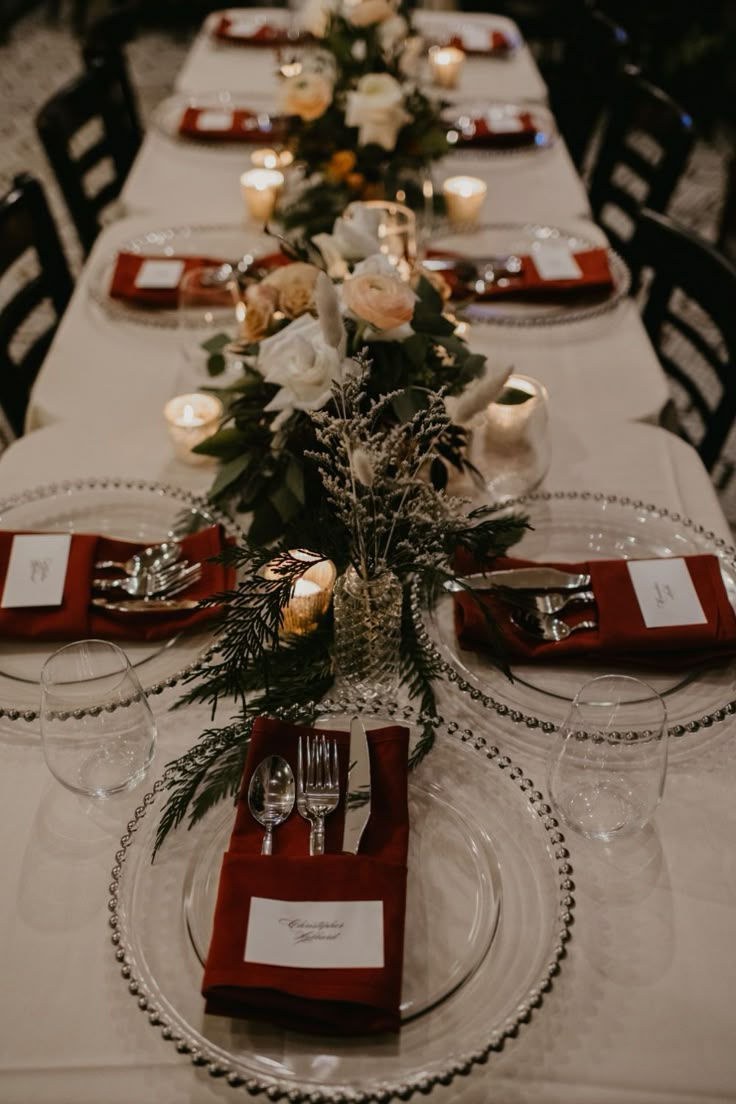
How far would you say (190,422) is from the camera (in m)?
1.50

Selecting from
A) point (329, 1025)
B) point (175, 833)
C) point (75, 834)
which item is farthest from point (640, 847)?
point (75, 834)

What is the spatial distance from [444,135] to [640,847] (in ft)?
5.43

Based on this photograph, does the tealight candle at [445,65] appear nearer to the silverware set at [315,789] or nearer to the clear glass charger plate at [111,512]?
the clear glass charger plate at [111,512]

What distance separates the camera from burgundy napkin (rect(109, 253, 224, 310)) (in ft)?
6.17

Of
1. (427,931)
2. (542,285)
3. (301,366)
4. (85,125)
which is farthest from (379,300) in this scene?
(85,125)

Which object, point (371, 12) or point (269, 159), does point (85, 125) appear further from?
point (371, 12)

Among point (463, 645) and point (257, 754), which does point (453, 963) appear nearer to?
point (257, 754)

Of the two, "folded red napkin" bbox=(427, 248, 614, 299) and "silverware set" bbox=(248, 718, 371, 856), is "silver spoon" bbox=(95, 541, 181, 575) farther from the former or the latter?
"folded red napkin" bbox=(427, 248, 614, 299)

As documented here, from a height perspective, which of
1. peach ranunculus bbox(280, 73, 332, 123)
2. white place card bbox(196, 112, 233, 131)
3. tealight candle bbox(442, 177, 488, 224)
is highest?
peach ranunculus bbox(280, 73, 332, 123)

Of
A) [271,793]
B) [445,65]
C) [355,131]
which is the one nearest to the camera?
[271,793]

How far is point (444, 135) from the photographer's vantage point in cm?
209

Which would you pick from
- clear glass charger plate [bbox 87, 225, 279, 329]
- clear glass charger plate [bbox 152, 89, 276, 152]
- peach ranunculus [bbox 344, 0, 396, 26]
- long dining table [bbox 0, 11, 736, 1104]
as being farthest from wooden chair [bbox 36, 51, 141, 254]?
long dining table [bbox 0, 11, 736, 1104]

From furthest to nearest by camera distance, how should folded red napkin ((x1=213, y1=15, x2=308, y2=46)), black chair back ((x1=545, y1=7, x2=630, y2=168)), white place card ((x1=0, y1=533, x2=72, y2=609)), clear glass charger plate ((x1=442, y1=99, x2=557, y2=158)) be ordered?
1. folded red napkin ((x1=213, y1=15, x2=308, y2=46))
2. black chair back ((x1=545, y1=7, x2=630, y2=168))
3. clear glass charger plate ((x1=442, y1=99, x2=557, y2=158))
4. white place card ((x1=0, y1=533, x2=72, y2=609))

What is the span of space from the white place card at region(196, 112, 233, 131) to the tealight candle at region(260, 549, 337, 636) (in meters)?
1.81
